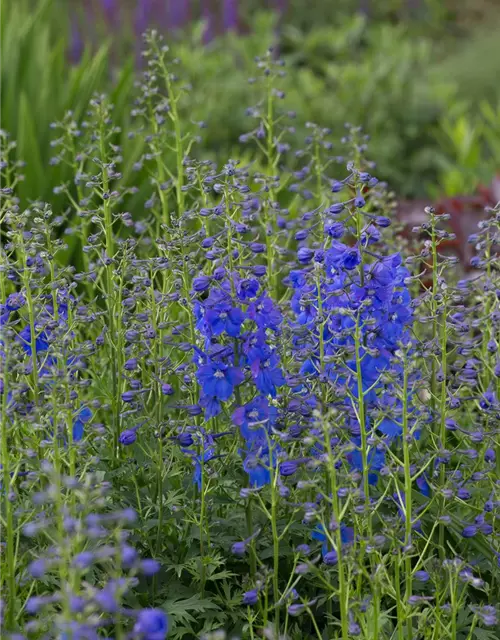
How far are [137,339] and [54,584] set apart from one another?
64 cm

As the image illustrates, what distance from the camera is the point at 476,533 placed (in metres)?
2.65

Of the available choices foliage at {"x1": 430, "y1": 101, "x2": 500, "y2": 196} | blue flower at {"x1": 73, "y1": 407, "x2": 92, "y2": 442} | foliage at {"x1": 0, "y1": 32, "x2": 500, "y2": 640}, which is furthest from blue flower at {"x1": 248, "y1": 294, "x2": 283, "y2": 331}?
foliage at {"x1": 430, "y1": 101, "x2": 500, "y2": 196}

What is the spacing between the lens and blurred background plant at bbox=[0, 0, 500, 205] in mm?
5254

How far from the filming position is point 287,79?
8742mm

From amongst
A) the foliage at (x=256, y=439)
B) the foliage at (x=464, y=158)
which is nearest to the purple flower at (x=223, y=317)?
the foliage at (x=256, y=439)

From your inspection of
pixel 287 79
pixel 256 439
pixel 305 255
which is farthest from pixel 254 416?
pixel 287 79

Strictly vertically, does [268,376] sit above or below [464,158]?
above

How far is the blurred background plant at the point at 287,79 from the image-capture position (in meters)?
5.25

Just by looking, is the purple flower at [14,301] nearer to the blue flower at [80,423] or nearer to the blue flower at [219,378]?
the blue flower at [80,423]

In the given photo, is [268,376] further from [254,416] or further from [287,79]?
[287,79]


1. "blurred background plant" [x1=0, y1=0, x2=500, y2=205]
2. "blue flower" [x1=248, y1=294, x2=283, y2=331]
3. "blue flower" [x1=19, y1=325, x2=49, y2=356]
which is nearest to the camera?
"blue flower" [x1=248, y1=294, x2=283, y2=331]

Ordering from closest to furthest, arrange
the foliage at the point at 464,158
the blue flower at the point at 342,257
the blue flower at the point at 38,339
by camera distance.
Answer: the blue flower at the point at 342,257, the blue flower at the point at 38,339, the foliage at the point at 464,158

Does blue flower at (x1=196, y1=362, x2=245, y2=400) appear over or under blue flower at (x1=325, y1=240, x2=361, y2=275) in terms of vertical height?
under

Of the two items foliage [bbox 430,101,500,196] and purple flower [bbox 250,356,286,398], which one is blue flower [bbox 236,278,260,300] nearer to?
purple flower [bbox 250,356,286,398]
